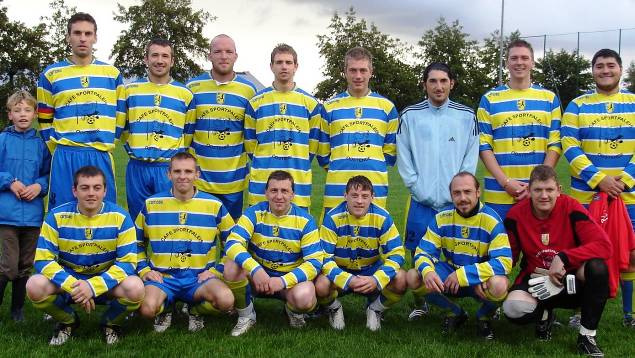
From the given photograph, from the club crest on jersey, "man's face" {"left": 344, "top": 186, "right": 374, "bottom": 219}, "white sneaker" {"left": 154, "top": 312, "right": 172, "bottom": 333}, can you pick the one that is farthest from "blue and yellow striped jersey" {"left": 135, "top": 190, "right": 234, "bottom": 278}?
the club crest on jersey

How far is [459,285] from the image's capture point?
464 cm

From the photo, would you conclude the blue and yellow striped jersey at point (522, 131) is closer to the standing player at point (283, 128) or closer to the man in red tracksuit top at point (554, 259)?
the man in red tracksuit top at point (554, 259)

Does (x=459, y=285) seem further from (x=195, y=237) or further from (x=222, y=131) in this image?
(x=222, y=131)

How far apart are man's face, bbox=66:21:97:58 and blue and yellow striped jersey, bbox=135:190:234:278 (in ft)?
4.74

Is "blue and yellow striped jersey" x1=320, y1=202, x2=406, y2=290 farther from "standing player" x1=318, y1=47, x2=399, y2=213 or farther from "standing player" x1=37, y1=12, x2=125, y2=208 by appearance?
"standing player" x1=37, y1=12, x2=125, y2=208

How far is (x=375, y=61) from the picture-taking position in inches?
1506

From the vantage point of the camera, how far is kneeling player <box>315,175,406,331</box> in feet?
16.1

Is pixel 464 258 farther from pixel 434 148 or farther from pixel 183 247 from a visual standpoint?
pixel 183 247

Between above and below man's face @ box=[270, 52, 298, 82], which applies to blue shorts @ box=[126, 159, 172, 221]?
below

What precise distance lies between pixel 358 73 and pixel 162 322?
8.70 ft

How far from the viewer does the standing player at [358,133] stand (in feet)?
17.8

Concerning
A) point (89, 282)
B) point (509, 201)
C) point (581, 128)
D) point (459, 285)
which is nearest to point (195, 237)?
point (89, 282)

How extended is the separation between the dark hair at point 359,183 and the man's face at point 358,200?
16mm

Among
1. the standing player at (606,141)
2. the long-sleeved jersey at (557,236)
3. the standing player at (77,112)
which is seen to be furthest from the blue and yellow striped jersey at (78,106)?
the standing player at (606,141)
